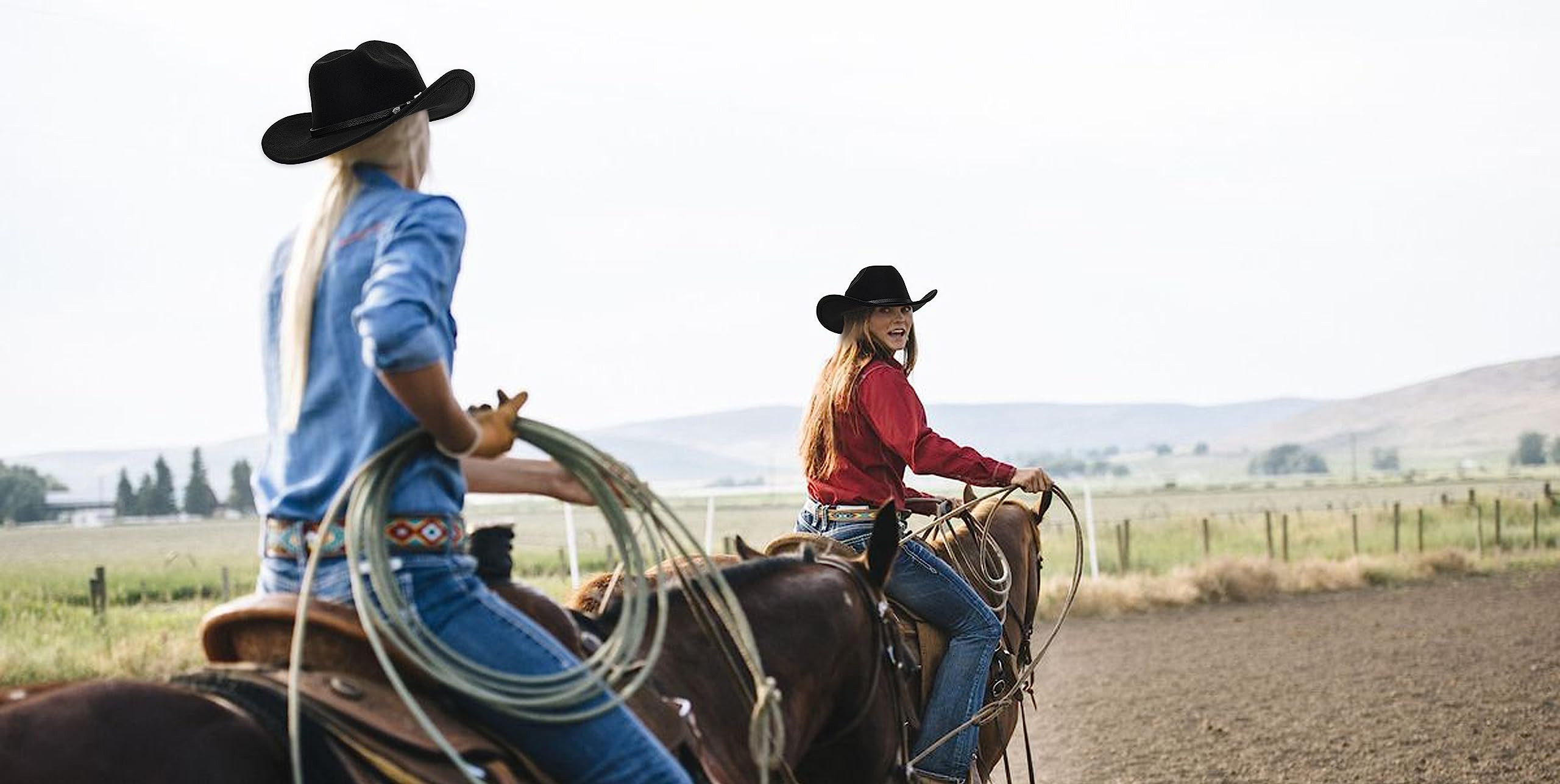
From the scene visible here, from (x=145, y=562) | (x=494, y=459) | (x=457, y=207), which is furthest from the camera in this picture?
(x=145, y=562)

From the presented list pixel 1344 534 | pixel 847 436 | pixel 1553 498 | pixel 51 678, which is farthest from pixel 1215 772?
pixel 1553 498

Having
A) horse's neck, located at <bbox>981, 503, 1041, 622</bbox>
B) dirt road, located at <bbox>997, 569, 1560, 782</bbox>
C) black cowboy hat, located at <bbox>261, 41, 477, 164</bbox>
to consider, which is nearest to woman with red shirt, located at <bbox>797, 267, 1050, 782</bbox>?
horse's neck, located at <bbox>981, 503, 1041, 622</bbox>

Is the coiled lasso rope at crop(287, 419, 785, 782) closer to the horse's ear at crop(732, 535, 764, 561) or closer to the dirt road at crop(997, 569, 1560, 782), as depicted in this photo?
the horse's ear at crop(732, 535, 764, 561)

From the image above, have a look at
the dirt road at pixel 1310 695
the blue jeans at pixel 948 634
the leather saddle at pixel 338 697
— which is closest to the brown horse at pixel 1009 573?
the blue jeans at pixel 948 634

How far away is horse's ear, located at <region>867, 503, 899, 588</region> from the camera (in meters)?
4.31

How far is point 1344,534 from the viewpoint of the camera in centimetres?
3281

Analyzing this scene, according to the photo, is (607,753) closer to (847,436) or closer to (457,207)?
(457,207)

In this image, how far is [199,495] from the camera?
12281cm

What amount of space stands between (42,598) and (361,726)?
2165 cm

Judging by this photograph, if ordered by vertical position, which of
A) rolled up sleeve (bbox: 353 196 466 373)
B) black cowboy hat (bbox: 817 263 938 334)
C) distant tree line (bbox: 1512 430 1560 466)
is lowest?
distant tree line (bbox: 1512 430 1560 466)

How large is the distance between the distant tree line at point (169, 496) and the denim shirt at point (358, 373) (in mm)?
109099

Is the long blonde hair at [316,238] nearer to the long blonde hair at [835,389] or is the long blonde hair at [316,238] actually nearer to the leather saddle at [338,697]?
the leather saddle at [338,697]

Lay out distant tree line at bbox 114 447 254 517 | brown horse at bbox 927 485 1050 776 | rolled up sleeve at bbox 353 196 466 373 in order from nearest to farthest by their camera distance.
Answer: rolled up sleeve at bbox 353 196 466 373 < brown horse at bbox 927 485 1050 776 < distant tree line at bbox 114 447 254 517

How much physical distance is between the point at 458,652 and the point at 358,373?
21.9 inches
